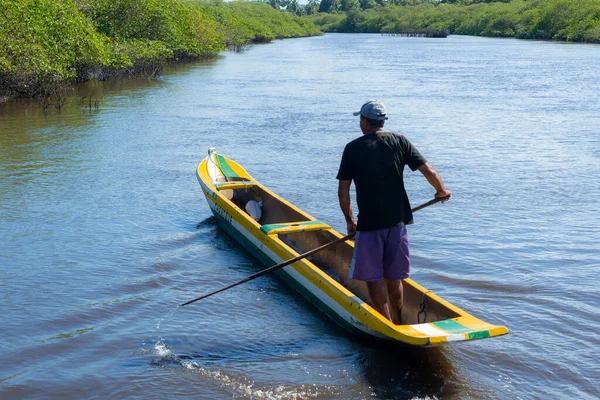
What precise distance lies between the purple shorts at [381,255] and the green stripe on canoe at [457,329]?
0.50 m

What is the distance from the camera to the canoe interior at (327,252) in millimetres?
6209

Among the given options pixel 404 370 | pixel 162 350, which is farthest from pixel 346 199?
pixel 162 350

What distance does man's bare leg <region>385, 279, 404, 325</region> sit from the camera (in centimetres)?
594

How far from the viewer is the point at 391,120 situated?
1897cm

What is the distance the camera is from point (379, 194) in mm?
5656

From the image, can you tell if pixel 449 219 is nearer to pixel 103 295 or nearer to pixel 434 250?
pixel 434 250

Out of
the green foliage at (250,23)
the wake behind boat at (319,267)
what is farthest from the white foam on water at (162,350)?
the green foliage at (250,23)

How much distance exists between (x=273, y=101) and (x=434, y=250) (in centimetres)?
1524

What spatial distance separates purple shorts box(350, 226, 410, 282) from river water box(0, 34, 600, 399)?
2.40 ft

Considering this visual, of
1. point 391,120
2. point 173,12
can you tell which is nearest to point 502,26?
point 173,12

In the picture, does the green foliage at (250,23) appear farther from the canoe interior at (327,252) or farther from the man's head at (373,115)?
the man's head at (373,115)

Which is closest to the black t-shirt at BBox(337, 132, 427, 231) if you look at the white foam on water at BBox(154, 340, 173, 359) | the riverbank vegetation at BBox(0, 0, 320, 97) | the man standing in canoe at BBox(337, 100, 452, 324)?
the man standing in canoe at BBox(337, 100, 452, 324)

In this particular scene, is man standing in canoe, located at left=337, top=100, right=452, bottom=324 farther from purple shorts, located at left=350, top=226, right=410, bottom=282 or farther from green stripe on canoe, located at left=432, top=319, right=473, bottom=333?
green stripe on canoe, located at left=432, top=319, right=473, bottom=333

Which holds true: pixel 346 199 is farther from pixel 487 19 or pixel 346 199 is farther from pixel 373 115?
pixel 487 19
